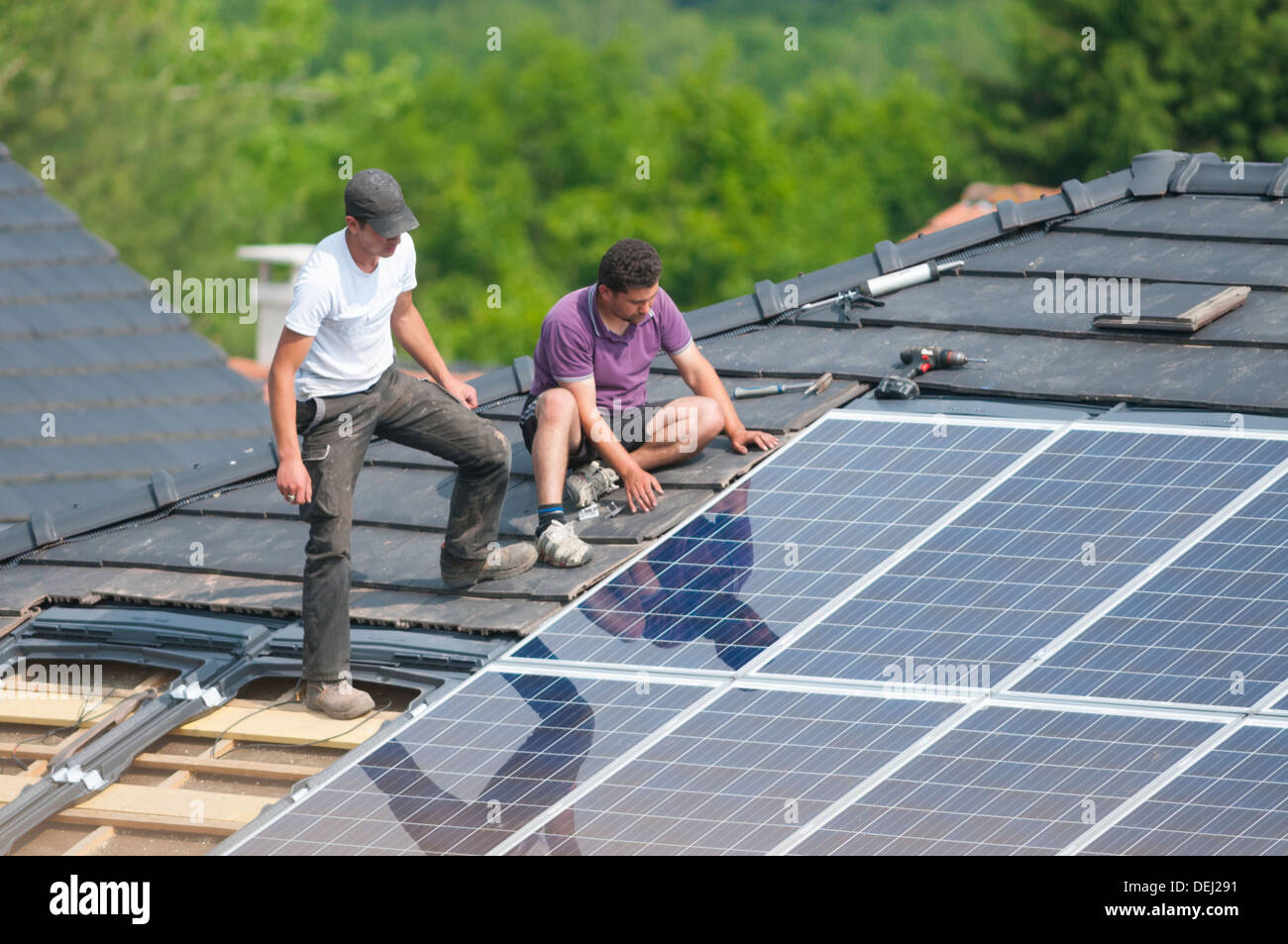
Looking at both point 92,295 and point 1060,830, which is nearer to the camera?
point 1060,830

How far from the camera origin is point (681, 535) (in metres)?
8.86

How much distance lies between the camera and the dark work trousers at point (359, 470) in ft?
26.1

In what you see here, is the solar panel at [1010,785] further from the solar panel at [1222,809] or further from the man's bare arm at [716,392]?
the man's bare arm at [716,392]

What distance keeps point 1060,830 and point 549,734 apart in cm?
216

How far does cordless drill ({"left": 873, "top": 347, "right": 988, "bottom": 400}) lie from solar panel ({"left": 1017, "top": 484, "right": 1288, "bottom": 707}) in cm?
218

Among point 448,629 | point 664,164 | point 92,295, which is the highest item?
point 664,164

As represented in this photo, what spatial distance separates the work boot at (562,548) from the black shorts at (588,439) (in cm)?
74

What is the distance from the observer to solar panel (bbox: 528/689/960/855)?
6633mm

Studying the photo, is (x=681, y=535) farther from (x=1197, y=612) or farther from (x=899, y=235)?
(x=899, y=235)

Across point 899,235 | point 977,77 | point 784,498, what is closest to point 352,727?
point 784,498

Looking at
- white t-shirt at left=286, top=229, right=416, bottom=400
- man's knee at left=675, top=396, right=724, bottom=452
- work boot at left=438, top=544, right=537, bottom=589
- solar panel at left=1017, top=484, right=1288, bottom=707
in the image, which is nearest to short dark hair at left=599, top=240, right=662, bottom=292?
man's knee at left=675, top=396, right=724, bottom=452

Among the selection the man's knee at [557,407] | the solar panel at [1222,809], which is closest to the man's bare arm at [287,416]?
the man's knee at [557,407]

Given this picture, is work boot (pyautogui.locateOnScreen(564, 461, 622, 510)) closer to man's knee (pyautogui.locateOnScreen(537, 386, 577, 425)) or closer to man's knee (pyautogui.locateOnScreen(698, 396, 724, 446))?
man's knee (pyautogui.locateOnScreen(537, 386, 577, 425))
